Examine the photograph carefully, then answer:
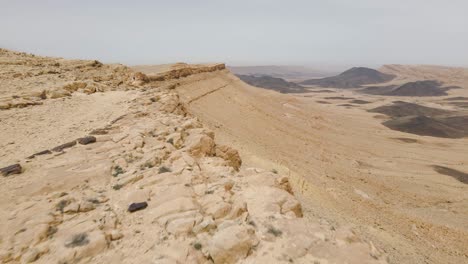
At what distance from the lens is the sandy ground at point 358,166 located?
32.0 ft

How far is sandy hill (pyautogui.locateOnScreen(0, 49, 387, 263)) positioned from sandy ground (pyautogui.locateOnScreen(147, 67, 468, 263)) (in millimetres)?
2266

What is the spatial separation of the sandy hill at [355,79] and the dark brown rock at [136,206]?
329ft

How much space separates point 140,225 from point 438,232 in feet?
34.7

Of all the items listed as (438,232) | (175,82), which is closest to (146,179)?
(438,232)

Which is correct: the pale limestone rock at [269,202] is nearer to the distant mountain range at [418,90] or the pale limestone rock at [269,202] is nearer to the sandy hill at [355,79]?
the distant mountain range at [418,90]

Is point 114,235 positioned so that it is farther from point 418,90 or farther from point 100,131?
point 418,90

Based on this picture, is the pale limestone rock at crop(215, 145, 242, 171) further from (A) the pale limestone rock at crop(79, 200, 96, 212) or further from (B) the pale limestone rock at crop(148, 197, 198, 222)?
(A) the pale limestone rock at crop(79, 200, 96, 212)

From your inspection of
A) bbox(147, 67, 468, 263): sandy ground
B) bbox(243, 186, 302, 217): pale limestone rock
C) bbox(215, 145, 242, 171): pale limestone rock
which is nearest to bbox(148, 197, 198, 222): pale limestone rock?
bbox(243, 186, 302, 217): pale limestone rock

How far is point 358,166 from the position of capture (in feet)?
62.2

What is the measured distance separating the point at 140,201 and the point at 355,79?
4510 inches

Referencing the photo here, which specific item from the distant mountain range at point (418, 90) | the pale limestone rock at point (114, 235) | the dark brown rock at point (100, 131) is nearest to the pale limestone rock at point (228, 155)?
the dark brown rock at point (100, 131)

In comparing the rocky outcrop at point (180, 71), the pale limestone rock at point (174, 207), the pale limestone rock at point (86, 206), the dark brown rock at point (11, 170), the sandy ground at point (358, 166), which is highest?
the rocky outcrop at point (180, 71)

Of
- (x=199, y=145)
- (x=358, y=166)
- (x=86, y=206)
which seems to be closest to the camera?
(x=86, y=206)

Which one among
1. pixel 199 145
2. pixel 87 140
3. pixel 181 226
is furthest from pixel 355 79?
pixel 181 226
